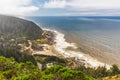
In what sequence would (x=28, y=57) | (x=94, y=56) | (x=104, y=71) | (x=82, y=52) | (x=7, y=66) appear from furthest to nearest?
(x=82, y=52) → (x=94, y=56) → (x=28, y=57) → (x=104, y=71) → (x=7, y=66)

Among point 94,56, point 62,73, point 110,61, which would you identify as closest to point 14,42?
point 94,56

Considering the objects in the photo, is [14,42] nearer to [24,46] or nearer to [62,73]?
[24,46]

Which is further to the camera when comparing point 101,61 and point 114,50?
point 114,50

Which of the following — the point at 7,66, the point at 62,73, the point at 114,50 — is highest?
the point at 62,73

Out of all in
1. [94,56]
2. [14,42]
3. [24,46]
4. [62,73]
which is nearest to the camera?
[62,73]

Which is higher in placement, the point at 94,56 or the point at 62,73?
the point at 62,73

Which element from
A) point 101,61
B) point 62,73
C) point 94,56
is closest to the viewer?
point 62,73

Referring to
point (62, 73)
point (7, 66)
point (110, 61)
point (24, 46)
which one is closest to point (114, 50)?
point (110, 61)

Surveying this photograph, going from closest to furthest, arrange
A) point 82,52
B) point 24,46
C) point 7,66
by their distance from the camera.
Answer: point 7,66 → point 82,52 → point 24,46

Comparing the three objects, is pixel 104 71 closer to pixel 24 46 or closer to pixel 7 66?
pixel 7 66
